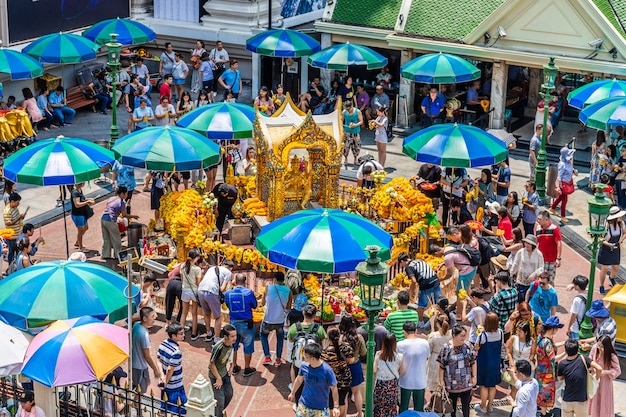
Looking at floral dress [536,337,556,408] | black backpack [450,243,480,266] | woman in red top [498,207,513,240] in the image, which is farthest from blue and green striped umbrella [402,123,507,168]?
floral dress [536,337,556,408]

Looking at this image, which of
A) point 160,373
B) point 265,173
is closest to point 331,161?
point 265,173

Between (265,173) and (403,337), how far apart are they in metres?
6.52

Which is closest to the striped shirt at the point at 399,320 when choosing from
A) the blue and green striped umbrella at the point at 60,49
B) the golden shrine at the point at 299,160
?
the golden shrine at the point at 299,160

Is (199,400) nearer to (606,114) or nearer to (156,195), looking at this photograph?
(156,195)

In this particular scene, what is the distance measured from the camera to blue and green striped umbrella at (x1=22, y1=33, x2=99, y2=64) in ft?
91.1

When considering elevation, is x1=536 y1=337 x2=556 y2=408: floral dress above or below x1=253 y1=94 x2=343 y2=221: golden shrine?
below

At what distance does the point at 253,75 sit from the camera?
31703mm

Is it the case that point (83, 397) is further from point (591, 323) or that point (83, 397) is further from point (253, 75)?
point (253, 75)

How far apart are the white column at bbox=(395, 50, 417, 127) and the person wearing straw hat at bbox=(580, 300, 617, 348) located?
47.5 ft

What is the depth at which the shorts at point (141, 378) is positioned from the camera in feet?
48.4

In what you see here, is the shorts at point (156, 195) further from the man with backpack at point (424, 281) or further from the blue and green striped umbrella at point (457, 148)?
the man with backpack at point (424, 281)

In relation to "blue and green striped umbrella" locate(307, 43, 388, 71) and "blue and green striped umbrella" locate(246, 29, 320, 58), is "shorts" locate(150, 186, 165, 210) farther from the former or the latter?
"blue and green striped umbrella" locate(246, 29, 320, 58)

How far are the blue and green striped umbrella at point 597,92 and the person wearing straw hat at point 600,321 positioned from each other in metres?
10.0

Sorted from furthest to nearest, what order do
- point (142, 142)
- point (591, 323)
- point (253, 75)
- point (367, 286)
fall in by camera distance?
point (253, 75)
point (142, 142)
point (591, 323)
point (367, 286)
